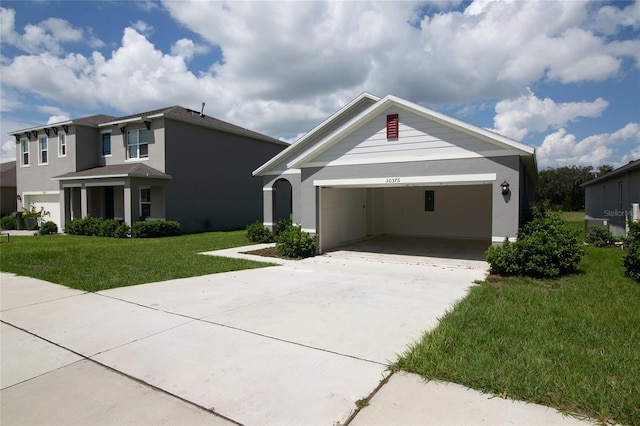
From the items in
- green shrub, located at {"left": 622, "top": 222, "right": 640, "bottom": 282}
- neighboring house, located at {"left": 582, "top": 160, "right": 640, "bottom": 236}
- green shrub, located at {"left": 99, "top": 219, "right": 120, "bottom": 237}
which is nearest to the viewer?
green shrub, located at {"left": 622, "top": 222, "right": 640, "bottom": 282}

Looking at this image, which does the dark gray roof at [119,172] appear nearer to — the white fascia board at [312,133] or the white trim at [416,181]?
the white fascia board at [312,133]

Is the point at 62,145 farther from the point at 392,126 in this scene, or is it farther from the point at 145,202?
the point at 392,126

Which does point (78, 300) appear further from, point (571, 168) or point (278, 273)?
point (571, 168)

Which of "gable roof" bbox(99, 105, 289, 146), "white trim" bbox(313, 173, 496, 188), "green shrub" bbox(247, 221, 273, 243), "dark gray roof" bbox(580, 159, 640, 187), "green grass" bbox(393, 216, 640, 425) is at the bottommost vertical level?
"green grass" bbox(393, 216, 640, 425)

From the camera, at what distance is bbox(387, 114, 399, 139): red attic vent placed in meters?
10.8

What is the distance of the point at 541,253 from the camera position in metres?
8.50

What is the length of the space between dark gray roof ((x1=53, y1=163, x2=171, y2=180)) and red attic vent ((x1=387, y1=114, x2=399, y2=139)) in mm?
12735

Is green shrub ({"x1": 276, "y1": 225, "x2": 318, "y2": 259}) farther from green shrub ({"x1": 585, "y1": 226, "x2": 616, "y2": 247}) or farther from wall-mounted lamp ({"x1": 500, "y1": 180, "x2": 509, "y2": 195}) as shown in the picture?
green shrub ({"x1": 585, "y1": 226, "x2": 616, "y2": 247})

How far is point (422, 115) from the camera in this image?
10367 mm

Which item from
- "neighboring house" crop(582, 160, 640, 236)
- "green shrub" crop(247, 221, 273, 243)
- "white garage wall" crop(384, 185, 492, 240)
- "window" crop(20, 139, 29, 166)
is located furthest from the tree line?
"window" crop(20, 139, 29, 166)

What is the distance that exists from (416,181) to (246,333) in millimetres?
7117

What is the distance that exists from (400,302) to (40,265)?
387 inches

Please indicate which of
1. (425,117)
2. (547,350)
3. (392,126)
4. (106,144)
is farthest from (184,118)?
(547,350)

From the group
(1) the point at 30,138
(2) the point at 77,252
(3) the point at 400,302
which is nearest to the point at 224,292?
(3) the point at 400,302
